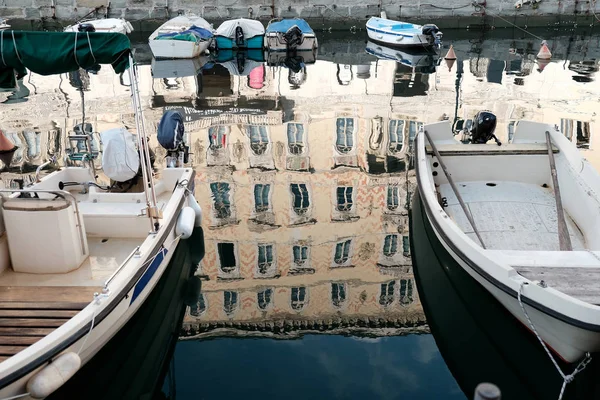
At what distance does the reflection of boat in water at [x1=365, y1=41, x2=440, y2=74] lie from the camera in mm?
23122

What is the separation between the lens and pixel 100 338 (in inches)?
228

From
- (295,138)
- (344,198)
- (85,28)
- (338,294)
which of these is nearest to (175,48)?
(85,28)

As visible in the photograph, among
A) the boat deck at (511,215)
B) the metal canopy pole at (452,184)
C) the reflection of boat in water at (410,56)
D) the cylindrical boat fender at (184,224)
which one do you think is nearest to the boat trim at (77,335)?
the cylindrical boat fender at (184,224)

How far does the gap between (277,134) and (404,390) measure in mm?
9048

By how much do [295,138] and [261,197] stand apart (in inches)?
142

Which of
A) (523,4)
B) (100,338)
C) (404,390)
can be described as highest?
(523,4)

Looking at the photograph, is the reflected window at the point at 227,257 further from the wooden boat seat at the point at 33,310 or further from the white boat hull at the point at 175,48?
the white boat hull at the point at 175,48

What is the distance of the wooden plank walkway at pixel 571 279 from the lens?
5.33m

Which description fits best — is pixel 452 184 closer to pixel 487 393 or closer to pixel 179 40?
pixel 487 393

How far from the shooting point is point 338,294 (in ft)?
25.1

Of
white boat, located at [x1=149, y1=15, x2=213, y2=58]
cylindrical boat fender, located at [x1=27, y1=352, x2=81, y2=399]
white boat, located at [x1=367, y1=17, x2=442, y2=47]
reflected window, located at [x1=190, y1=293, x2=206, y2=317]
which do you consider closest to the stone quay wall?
white boat, located at [x1=367, y1=17, x2=442, y2=47]

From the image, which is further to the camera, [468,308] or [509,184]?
[509,184]

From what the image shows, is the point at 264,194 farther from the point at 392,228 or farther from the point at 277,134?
the point at 277,134

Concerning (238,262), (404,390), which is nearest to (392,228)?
(238,262)
